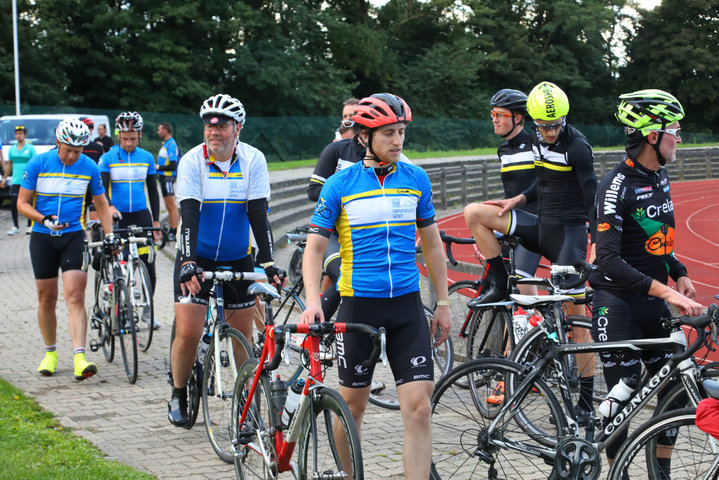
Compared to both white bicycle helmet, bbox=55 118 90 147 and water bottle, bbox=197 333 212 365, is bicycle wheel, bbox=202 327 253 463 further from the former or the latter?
white bicycle helmet, bbox=55 118 90 147

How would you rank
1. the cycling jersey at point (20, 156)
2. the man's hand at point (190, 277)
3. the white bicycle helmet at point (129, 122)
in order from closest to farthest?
1. the man's hand at point (190, 277)
2. the white bicycle helmet at point (129, 122)
3. the cycling jersey at point (20, 156)

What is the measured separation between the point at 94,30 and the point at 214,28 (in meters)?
5.46

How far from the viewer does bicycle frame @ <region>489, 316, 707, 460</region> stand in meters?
4.42

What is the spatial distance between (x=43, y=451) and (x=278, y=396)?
88.0 inches

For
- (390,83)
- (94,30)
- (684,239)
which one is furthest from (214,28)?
(684,239)

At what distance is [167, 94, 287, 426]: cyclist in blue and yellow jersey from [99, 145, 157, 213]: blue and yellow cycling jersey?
4.41m

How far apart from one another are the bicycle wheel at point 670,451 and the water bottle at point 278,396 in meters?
1.61

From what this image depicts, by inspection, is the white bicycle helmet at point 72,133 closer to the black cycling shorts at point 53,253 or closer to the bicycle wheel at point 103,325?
the black cycling shorts at point 53,253

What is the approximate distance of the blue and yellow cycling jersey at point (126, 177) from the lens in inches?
424

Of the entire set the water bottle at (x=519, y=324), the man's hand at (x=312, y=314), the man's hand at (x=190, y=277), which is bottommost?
the water bottle at (x=519, y=324)

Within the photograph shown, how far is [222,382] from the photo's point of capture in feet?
19.7

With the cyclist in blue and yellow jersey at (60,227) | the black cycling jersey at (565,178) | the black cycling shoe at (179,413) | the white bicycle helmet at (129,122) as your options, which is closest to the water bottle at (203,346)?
the black cycling shoe at (179,413)

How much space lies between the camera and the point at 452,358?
806 cm

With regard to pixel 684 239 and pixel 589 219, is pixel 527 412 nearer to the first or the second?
pixel 589 219
